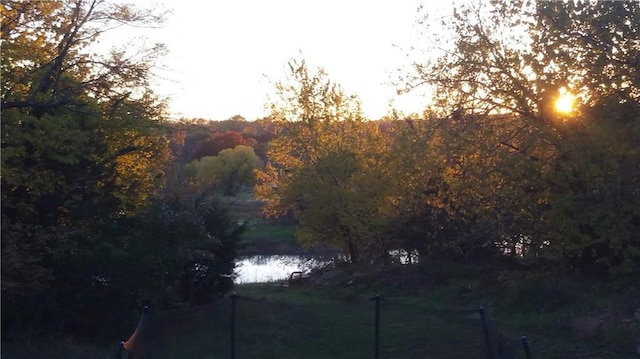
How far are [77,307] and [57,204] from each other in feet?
8.41

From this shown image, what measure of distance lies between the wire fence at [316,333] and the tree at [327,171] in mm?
19058

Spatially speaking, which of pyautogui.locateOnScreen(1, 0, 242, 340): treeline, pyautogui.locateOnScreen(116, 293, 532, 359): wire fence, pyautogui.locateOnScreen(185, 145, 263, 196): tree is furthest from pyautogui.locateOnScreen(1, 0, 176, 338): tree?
pyautogui.locateOnScreen(185, 145, 263, 196): tree

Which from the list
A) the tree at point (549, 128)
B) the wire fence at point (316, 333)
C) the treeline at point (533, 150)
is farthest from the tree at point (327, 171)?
the wire fence at point (316, 333)

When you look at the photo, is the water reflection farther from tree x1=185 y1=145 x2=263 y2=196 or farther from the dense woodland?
tree x1=185 y1=145 x2=263 y2=196

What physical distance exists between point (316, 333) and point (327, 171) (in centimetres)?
2139

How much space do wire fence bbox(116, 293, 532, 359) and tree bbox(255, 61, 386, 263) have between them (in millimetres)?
19058

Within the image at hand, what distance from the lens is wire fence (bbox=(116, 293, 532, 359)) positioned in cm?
1143

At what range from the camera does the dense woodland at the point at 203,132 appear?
742 inches

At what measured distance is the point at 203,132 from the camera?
928 inches

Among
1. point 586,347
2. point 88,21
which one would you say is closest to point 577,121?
point 586,347

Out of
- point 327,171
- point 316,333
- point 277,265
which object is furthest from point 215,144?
point 316,333

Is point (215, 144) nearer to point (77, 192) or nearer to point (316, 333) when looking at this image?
point (77, 192)

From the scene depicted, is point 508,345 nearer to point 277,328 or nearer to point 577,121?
point 277,328

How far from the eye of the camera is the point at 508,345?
11648 millimetres
